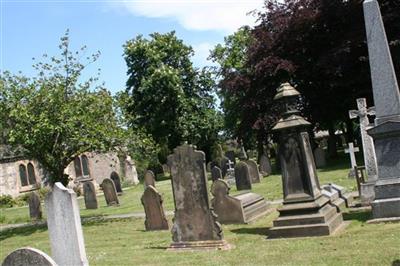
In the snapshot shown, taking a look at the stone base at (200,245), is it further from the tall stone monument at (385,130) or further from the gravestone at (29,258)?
the gravestone at (29,258)

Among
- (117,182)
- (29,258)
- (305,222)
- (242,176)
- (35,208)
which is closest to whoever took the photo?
(29,258)

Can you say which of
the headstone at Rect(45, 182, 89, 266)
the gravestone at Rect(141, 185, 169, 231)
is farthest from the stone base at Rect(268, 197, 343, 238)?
the headstone at Rect(45, 182, 89, 266)

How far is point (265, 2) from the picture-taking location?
34562mm

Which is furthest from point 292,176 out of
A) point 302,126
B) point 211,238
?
point 211,238

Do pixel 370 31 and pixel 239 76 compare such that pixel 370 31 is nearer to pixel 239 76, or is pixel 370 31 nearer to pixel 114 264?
pixel 114 264

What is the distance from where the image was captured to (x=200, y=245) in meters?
11.3

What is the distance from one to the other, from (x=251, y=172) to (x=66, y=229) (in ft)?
65.5

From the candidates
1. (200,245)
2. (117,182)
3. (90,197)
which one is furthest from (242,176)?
(200,245)

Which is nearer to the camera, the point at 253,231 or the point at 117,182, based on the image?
the point at 253,231

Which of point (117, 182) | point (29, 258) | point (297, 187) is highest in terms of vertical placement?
point (117, 182)

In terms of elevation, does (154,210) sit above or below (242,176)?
below

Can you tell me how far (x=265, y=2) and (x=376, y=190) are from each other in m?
24.8

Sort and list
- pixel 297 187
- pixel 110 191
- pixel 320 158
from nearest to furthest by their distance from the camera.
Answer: pixel 297 187
pixel 110 191
pixel 320 158

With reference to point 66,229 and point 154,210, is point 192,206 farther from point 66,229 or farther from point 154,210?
point 66,229
